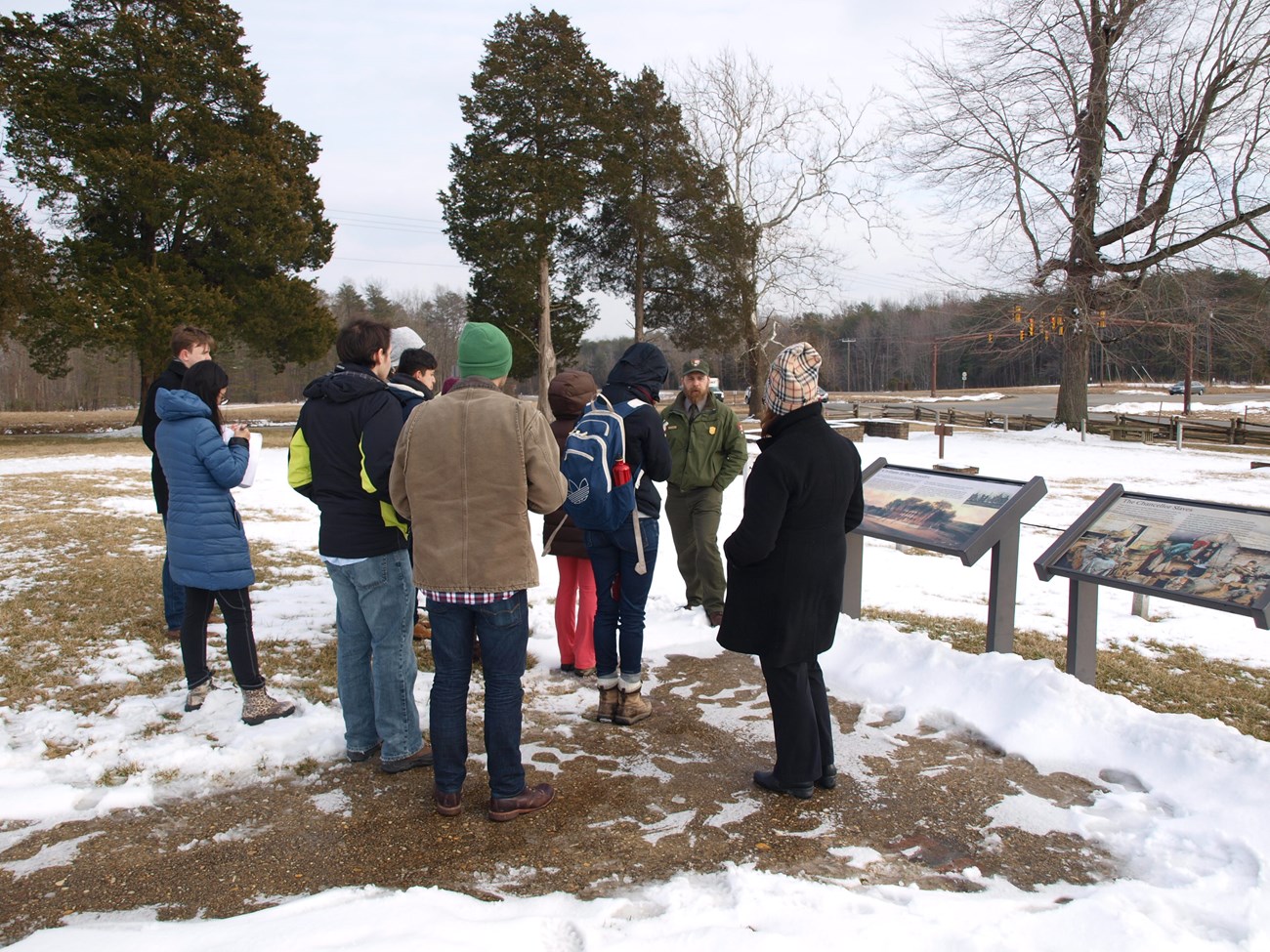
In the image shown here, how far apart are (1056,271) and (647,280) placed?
48.0 feet

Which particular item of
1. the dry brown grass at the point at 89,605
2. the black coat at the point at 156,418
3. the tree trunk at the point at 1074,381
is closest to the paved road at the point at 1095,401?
the tree trunk at the point at 1074,381

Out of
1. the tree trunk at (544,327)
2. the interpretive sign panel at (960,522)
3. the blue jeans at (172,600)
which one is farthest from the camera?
the tree trunk at (544,327)

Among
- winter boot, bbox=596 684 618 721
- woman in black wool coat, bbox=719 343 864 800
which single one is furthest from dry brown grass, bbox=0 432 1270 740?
woman in black wool coat, bbox=719 343 864 800

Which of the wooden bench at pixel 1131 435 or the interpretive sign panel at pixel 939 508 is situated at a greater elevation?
the interpretive sign panel at pixel 939 508

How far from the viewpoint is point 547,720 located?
423 centimetres

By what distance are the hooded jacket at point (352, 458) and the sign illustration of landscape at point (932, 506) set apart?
300cm

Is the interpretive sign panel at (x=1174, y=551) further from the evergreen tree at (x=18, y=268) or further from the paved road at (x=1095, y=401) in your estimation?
the paved road at (x=1095, y=401)

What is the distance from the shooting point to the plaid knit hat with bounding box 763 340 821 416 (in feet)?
10.7

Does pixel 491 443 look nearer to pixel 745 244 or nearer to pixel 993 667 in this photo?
pixel 993 667

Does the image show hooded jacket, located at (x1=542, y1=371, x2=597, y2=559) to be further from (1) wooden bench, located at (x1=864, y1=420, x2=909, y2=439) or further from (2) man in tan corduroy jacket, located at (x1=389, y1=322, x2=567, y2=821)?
(1) wooden bench, located at (x1=864, y1=420, x2=909, y2=439)

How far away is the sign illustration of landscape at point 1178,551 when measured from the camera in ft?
12.4

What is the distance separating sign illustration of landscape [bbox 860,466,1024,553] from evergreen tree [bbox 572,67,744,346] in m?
27.2

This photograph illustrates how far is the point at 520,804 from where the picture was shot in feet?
10.6

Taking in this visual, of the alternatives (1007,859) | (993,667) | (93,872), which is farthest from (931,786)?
(93,872)
